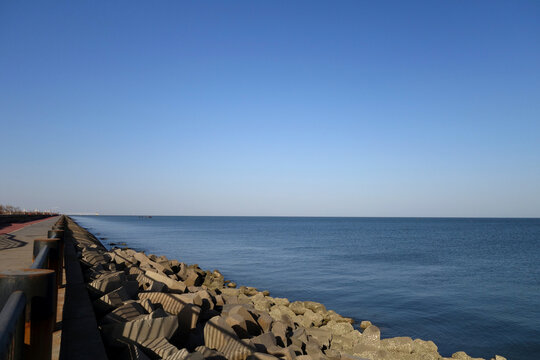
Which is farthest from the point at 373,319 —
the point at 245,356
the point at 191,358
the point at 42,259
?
the point at 42,259

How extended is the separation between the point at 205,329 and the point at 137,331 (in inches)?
52.9

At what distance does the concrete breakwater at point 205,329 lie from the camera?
4.45 m

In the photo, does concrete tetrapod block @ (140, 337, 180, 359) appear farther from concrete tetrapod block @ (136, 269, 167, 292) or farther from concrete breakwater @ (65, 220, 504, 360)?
concrete tetrapod block @ (136, 269, 167, 292)

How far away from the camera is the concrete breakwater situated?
14.6ft

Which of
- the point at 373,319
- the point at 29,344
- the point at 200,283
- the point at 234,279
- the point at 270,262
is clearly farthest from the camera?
the point at 270,262

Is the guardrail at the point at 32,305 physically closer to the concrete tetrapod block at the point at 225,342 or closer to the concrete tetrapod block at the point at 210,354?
the concrete tetrapod block at the point at 210,354

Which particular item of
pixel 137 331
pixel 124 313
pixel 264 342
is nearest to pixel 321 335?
pixel 264 342

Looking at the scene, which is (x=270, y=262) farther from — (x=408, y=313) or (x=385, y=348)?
(x=385, y=348)

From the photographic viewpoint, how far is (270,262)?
26.0m

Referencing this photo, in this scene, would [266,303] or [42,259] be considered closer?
[42,259]

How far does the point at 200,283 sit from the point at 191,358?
1090cm

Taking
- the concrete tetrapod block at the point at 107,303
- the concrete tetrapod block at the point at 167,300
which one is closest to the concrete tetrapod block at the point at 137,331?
the concrete tetrapod block at the point at 107,303

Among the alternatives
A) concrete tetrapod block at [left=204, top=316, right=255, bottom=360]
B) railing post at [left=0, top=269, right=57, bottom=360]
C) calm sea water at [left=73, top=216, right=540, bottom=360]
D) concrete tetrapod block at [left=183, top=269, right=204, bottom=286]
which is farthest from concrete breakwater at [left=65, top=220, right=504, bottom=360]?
concrete tetrapod block at [left=183, top=269, right=204, bottom=286]

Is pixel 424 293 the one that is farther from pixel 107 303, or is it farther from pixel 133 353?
pixel 133 353
